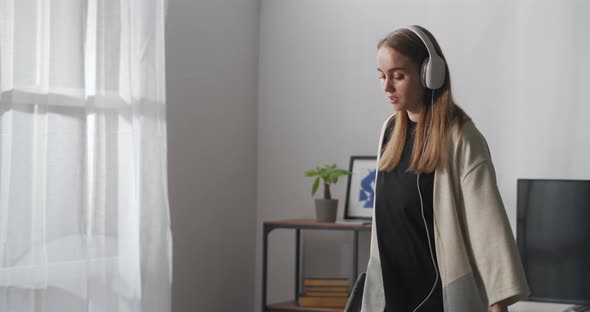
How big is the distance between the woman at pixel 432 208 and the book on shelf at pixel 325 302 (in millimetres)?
1784

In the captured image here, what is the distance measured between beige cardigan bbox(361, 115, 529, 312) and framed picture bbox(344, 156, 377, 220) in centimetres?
207

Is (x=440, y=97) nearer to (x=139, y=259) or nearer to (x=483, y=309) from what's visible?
(x=483, y=309)

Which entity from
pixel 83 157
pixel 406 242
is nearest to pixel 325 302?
pixel 83 157

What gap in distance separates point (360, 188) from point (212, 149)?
0.74 meters

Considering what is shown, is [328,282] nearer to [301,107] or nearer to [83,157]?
[301,107]

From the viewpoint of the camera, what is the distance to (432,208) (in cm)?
181

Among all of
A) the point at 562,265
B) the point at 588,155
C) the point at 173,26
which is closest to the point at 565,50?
the point at 588,155


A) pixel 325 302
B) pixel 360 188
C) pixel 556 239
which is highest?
pixel 360 188

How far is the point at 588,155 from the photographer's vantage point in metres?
3.39

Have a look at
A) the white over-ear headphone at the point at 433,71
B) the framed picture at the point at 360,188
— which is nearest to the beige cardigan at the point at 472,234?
the white over-ear headphone at the point at 433,71

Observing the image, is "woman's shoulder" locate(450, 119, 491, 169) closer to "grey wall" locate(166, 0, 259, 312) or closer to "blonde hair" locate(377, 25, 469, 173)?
"blonde hair" locate(377, 25, 469, 173)

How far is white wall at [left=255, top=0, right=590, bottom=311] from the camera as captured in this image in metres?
3.48

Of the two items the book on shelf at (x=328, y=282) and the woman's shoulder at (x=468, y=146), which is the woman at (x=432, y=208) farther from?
the book on shelf at (x=328, y=282)

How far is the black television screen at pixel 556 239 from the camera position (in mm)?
3168
